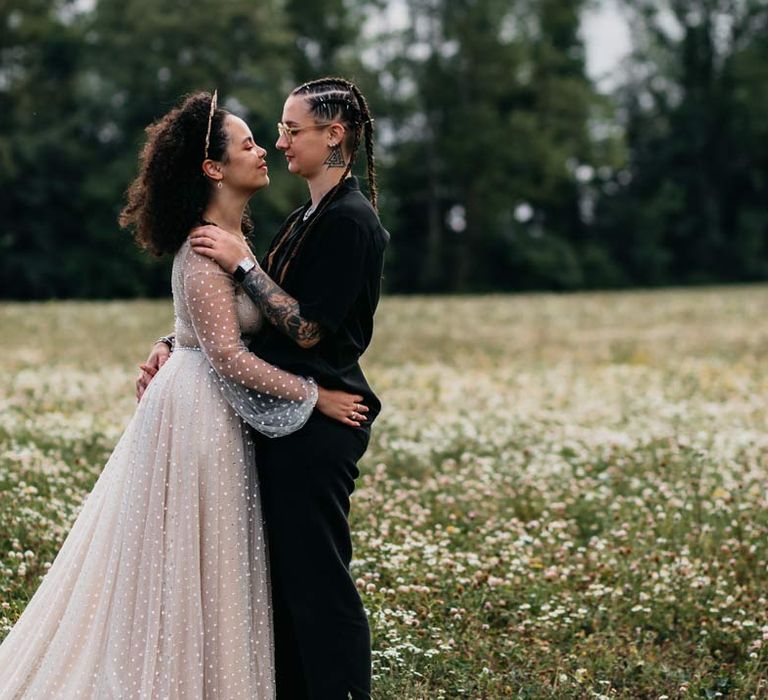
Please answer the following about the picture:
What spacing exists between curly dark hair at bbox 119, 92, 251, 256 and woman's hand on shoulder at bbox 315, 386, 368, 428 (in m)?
0.80

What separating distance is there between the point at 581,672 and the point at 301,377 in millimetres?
1958

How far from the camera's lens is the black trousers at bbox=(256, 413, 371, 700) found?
450cm

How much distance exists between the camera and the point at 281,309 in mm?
4402

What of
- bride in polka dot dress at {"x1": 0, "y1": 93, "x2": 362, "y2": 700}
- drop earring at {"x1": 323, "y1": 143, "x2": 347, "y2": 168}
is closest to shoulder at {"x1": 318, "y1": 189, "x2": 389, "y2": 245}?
drop earring at {"x1": 323, "y1": 143, "x2": 347, "y2": 168}

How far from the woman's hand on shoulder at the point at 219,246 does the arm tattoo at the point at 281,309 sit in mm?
81

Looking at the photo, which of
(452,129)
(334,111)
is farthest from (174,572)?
(452,129)

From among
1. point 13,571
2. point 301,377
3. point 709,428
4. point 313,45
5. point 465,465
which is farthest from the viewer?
point 313,45

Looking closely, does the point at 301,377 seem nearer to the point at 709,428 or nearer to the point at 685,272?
the point at 709,428

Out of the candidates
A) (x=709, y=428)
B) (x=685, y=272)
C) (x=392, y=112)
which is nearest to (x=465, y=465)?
(x=709, y=428)

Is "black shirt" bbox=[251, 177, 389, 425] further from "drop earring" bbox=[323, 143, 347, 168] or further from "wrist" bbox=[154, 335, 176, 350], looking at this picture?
"wrist" bbox=[154, 335, 176, 350]

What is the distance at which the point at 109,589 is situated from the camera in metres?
4.56

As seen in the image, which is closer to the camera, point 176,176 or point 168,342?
point 176,176

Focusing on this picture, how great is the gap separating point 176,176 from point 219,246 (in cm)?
34

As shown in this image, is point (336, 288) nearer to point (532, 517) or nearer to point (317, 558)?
point (317, 558)
